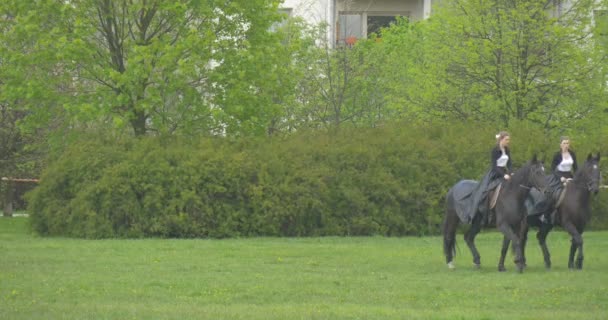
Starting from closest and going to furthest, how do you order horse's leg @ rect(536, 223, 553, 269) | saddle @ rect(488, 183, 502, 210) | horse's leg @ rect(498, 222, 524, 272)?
1. horse's leg @ rect(498, 222, 524, 272)
2. saddle @ rect(488, 183, 502, 210)
3. horse's leg @ rect(536, 223, 553, 269)

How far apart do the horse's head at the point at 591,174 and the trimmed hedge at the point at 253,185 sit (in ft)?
38.6

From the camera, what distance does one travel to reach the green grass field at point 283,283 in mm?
14055

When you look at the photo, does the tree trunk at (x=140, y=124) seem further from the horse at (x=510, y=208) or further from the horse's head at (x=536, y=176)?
the horse's head at (x=536, y=176)

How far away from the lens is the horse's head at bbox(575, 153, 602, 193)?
67.4 ft

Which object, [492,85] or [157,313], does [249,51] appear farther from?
[157,313]

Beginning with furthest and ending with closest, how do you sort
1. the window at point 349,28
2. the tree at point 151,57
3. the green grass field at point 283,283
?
the window at point 349,28 → the tree at point 151,57 → the green grass field at point 283,283

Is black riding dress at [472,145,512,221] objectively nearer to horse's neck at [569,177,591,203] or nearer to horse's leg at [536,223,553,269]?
horse's neck at [569,177,591,203]

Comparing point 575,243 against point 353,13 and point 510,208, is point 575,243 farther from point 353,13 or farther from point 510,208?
point 353,13

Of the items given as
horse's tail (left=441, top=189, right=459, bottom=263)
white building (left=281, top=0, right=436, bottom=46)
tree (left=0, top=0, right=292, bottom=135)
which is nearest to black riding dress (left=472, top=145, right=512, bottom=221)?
horse's tail (left=441, top=189, right=459, bottom=263)

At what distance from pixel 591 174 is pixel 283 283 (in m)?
6.31

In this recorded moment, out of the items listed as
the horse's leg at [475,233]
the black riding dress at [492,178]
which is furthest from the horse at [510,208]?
the black riding dress at [492,178]

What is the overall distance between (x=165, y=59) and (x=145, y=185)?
3.65 meters

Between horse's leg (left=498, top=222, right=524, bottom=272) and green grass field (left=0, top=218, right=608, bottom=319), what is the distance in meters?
0.25

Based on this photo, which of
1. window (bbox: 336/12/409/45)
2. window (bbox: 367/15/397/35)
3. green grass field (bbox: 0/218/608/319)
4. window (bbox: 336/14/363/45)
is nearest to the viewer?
green grass field (bbox: 0/218/608/319)
